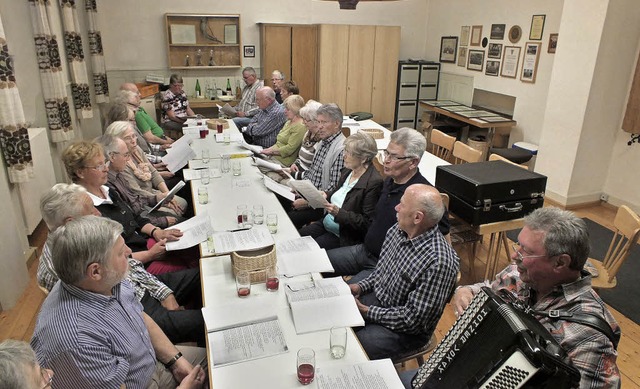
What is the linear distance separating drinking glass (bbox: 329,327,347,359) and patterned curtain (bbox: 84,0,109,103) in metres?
6.43

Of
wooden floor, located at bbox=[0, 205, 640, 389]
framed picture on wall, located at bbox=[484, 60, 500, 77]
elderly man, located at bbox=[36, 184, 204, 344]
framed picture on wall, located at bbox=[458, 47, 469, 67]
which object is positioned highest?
framed picture on wall, located at bbox=[458, 47, 469, 67]

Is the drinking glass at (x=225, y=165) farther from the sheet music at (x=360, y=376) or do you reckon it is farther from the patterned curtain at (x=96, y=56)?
the patterned curtain at (x=96, y=56)

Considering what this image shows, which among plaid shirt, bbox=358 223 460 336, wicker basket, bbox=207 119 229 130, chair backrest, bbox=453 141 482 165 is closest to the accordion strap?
plaid shirt, bbox=358 223 460 336

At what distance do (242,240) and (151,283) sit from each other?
531 mm

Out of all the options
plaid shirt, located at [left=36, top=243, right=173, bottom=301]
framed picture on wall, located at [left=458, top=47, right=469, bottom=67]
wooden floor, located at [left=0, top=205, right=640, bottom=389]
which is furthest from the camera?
framed picture on wall, located at [left=458, top=47, right=469, bottom=67]

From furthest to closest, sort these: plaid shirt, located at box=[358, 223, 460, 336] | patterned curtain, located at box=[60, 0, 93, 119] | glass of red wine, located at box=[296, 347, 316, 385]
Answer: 1. patterned curtain, located at box=[60, 0, 93, 119]
2. plaid shirt, located at box=[358, 223, 460, 336]
3. glass of red wine, located at box=[296, 347, 316, 385]

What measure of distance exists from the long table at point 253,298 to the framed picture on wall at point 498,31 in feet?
17.1

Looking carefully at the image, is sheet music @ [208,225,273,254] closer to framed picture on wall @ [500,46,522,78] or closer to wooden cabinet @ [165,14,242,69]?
framed picture on wall @ [500,46,522,78]

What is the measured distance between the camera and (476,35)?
7.28 meters

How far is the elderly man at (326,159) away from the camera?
3.48m

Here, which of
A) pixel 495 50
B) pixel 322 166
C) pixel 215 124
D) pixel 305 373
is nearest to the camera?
pixel 305 373

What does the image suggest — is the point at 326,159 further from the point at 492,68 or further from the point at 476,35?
the point at 476,35

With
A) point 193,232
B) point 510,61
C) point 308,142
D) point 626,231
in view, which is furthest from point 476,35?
point 193,232

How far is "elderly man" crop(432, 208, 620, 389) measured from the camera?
4.77 feet
